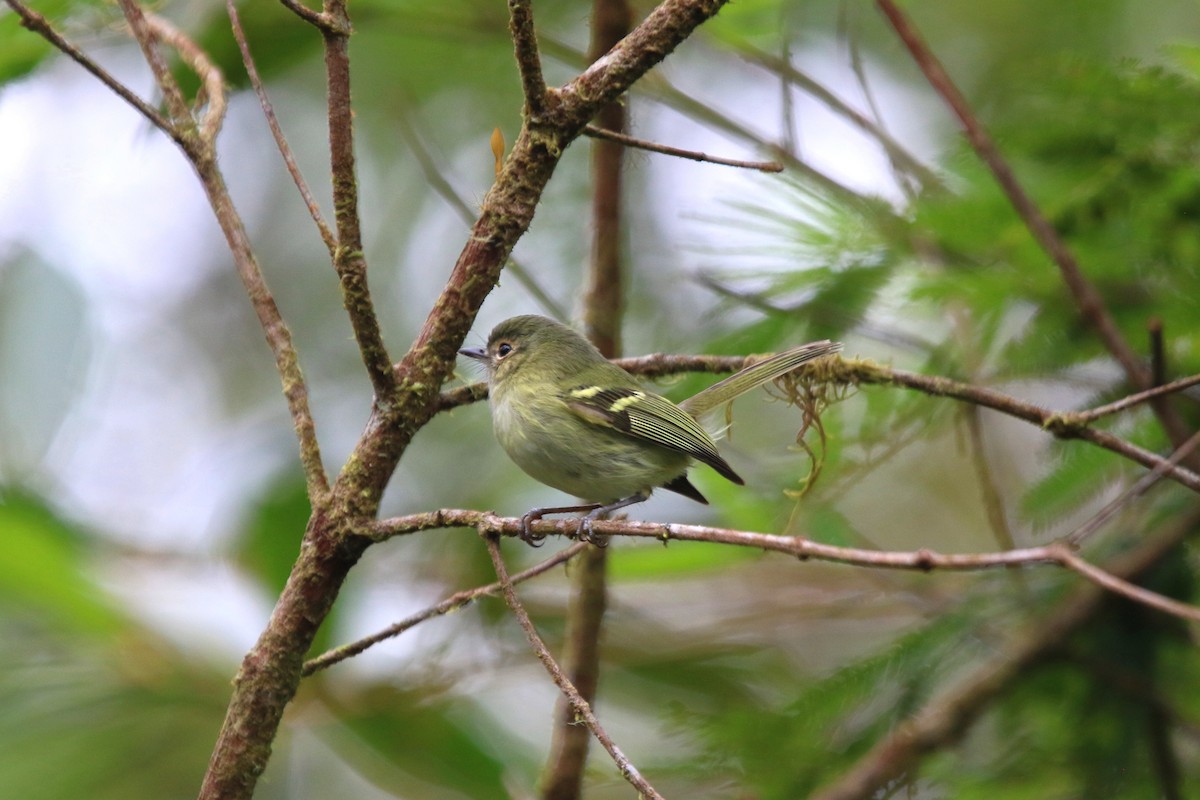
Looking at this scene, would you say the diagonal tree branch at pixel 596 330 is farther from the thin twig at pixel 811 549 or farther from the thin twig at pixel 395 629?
the thin twig at pixel 811 549

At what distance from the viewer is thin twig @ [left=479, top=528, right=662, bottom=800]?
1.43 metres

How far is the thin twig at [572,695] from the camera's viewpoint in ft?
4.68

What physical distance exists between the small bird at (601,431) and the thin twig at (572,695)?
118 cm

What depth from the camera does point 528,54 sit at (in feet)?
5.41


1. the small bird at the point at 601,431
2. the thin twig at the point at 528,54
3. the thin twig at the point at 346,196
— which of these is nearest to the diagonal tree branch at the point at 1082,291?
the small bird at the point at 601,431

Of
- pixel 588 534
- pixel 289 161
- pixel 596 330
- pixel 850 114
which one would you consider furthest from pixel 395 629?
pixel 850 114

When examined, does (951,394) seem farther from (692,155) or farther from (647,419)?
(647,419)

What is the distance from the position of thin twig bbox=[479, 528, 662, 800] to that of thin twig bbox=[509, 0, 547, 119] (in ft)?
2.25

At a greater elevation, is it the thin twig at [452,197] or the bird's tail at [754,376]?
the thin twig at [452,197]

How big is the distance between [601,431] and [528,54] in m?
1.62

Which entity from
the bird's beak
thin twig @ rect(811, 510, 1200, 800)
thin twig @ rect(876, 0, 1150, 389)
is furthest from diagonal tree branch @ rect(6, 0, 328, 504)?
thin twig @ rect(811, 510, 1200, 800)

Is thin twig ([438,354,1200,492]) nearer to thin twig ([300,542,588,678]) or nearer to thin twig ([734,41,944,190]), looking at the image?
thin twig ([300,542,588,678])

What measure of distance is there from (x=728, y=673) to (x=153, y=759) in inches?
69.0

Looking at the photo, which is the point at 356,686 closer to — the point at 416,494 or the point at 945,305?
the point at 945,305
